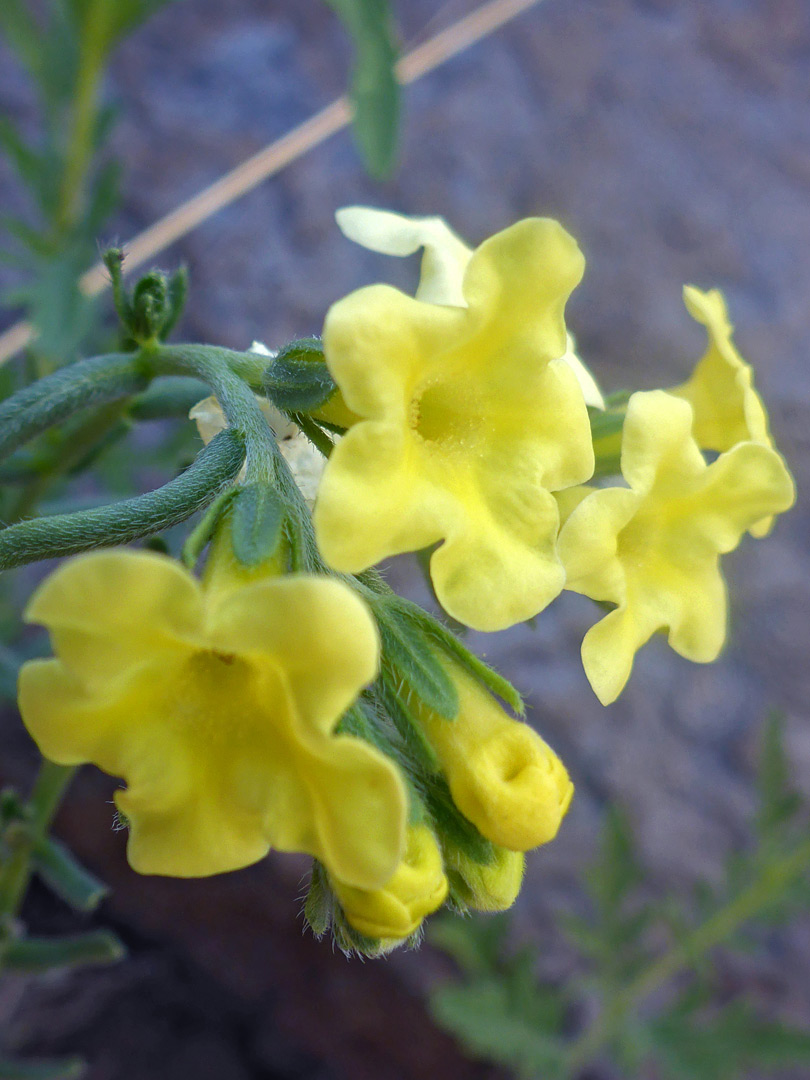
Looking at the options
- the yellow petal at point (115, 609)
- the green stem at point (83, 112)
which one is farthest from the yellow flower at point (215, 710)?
the green stem at point (83, 112)

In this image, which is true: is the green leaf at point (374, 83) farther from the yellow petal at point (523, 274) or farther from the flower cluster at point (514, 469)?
the yellow petal at point (523, 274)

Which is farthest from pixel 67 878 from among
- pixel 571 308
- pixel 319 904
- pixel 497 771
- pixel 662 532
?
pixel 571 308

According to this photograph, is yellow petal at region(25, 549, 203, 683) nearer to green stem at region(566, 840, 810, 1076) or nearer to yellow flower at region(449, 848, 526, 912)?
yellow flower at region(449, 848, 526, 912)

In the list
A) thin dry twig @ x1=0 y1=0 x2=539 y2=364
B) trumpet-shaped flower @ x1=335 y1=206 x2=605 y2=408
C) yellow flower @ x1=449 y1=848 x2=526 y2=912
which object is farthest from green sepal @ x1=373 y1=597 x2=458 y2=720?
thin dry twig @ x1=0 y1=0 x2=539 y2=364

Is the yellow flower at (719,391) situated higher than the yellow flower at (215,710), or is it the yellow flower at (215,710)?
the yellow flower at (215,710)

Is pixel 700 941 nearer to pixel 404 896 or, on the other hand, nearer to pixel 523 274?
pixel 404 896

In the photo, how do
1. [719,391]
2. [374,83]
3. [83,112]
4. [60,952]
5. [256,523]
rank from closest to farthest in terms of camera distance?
[256,523] → [719,391] → [60,952] → [374,83] → [83,112]

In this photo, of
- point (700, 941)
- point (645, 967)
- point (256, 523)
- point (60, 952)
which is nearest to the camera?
point (256, 523)
